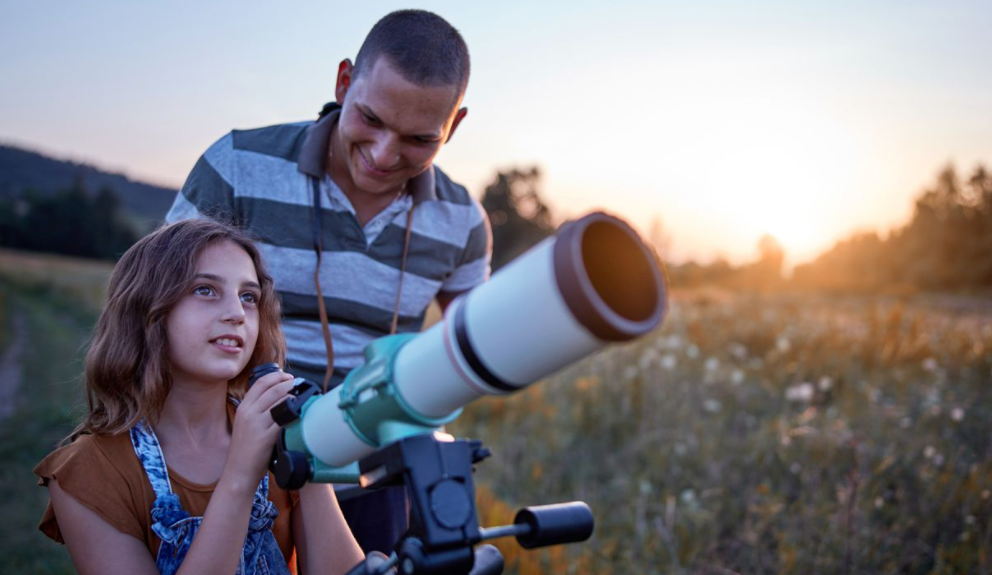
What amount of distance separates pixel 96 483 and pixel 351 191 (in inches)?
54.0

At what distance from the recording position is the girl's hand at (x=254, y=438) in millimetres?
1591

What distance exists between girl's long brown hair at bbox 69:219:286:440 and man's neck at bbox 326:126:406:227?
2.05ft

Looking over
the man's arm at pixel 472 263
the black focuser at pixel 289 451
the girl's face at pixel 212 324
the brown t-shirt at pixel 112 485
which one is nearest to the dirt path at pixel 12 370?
the man's arm at pixel 472 263

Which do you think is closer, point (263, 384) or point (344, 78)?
point (263, 384)

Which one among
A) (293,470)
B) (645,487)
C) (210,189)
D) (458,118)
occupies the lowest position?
(645,487)

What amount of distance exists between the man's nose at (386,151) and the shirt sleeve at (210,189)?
1.89 feet

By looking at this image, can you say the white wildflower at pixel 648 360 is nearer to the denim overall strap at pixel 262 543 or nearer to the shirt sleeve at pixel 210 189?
the shirt sleeve at pixel 210 189

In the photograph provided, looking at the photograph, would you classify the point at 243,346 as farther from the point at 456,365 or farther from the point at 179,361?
the point at 456,365

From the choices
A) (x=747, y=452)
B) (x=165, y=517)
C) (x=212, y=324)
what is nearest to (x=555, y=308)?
(x=212, y=324)

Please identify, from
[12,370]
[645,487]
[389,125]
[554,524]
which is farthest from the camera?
[12,370]

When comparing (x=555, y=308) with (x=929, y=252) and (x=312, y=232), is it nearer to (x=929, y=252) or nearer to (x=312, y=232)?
(x=312, y=232)

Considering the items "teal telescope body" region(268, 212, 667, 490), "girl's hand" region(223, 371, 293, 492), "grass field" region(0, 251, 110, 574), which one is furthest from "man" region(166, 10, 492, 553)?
"teal telescope body" region(268, 212, 667, 490)

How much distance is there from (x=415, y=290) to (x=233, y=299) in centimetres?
102

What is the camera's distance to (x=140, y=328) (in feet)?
6.68
